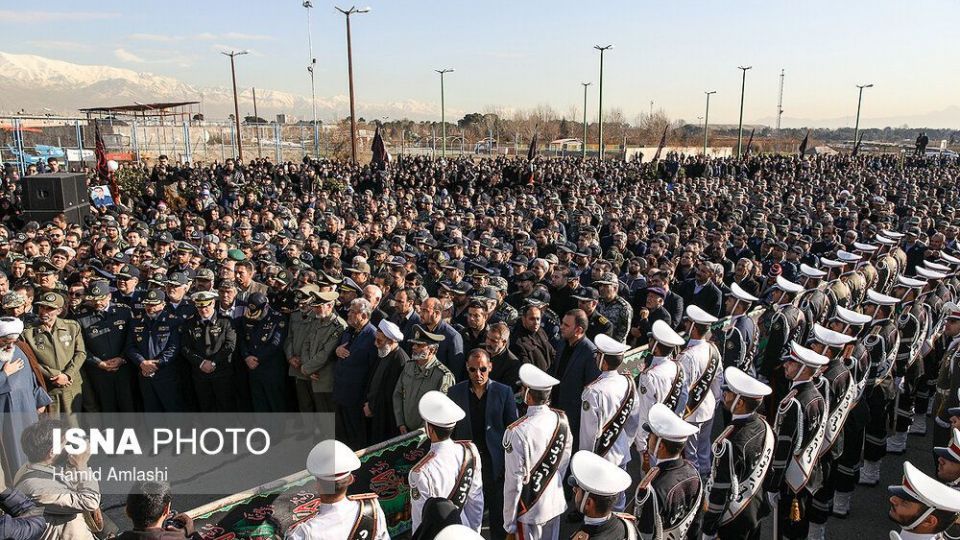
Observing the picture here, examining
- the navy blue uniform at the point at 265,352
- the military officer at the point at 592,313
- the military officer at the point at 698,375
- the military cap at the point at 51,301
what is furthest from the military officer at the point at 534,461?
the military cap at the point at 51,301

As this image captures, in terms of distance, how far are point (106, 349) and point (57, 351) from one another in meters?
0.47

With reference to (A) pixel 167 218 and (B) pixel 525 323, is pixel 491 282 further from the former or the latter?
(A) pixel 167 218

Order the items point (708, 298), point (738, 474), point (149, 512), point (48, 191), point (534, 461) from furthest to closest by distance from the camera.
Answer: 1. point (48, 191)
2. point (708, 298)
3. point (738, 474)
4. point (534, 461)
5. point (149, 512)

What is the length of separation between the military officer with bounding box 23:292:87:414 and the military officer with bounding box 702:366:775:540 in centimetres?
598

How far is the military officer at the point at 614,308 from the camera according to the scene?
7586mm

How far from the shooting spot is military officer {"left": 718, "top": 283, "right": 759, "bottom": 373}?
279 inches

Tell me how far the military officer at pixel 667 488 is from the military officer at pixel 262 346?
4.26 meters

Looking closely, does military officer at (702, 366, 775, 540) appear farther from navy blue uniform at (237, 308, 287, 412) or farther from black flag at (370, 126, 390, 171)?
black flag at (370, 126, 390, 171)

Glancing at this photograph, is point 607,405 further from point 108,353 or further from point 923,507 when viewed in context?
point 108,353

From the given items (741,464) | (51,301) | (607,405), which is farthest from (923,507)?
(51,301)

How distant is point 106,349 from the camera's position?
6.64 metres

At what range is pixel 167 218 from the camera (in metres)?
13.1

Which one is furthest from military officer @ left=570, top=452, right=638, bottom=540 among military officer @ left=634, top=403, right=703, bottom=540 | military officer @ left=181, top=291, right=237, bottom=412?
military officer @ left=181, top=291, right=237, bottom=412

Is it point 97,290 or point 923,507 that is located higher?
point 97,290
